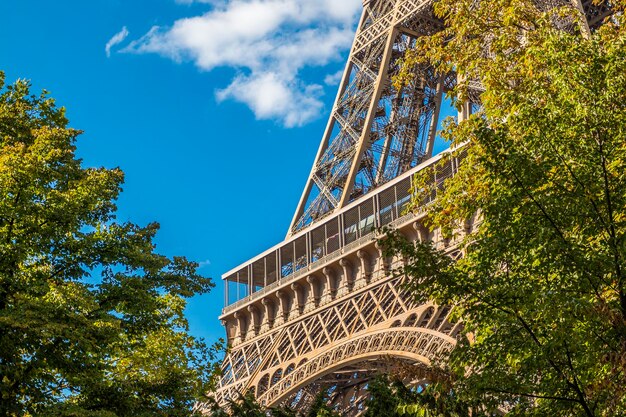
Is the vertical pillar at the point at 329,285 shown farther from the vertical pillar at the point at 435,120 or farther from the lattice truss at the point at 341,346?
the vertical pillar at the point at 435,120

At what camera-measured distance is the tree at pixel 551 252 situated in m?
13.9

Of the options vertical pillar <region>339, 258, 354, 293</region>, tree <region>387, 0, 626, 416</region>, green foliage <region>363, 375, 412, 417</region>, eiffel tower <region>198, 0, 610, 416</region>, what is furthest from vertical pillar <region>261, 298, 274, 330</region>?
tree <region>387, 0, 626, 416</region>

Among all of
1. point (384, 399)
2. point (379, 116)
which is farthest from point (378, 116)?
point (384, 399)

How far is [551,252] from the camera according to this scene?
14141 mm

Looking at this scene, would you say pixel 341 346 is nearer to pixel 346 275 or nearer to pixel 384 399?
pixel 346 275

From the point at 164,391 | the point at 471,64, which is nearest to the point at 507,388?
the point at 471,64

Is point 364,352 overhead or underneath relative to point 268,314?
underneath

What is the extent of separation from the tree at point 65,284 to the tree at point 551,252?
5664 mm

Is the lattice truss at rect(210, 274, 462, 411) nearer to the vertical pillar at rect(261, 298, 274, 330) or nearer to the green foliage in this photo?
the vertical pillar at rect(261, 298, 274, 330)

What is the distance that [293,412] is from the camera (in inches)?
860

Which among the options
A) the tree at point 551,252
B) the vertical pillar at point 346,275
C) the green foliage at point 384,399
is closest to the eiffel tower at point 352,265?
the vertical pillar at point 346,275

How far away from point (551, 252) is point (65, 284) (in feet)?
28.9

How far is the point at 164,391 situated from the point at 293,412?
11.1 feet

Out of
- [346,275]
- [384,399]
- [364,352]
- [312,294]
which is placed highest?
[312,294]
